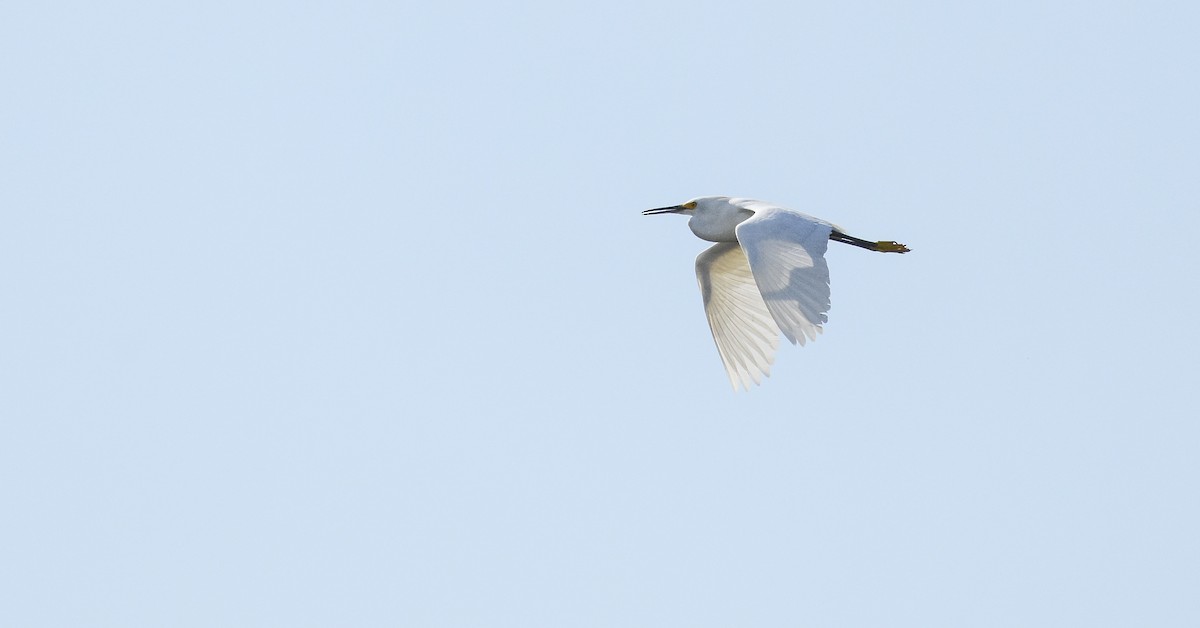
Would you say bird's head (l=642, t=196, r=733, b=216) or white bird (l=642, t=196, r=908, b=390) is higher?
bird's head (l=642, t=196, r=733, b=216)

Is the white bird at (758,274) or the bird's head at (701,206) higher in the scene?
the bird's head at (701,206)

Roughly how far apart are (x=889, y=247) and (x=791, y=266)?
371 cm

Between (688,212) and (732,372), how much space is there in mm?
2638

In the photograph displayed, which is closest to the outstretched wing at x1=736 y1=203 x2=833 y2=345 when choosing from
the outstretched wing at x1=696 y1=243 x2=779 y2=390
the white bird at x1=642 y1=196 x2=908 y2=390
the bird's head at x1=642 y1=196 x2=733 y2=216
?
the white bird at x1=642 y1=196 x2=908 y2=390

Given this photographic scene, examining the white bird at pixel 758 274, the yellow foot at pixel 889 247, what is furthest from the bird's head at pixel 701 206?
the yellow foot at pixel 889 247

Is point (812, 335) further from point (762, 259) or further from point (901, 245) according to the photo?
point (901, 245)

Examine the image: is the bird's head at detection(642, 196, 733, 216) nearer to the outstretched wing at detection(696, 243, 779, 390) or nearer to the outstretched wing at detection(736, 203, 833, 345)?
the outstretched wing at detection(696, 243, 779, 390)

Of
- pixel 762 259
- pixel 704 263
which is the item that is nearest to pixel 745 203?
pixel 704 263

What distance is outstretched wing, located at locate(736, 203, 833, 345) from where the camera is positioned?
17.1 m

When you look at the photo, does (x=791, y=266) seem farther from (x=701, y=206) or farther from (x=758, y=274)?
(x=701, y=206)

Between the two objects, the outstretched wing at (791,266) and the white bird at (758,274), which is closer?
the outstretched wing at (791,266)

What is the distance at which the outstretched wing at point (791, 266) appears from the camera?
17.1 metres

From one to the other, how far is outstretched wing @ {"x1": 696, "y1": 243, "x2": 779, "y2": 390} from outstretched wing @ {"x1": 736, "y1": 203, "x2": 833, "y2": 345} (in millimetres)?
1109

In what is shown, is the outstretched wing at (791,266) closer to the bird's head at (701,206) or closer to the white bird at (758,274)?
the white bird at (758,274)
